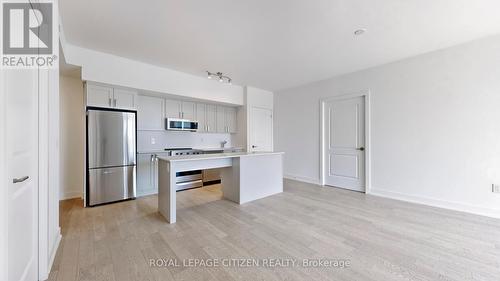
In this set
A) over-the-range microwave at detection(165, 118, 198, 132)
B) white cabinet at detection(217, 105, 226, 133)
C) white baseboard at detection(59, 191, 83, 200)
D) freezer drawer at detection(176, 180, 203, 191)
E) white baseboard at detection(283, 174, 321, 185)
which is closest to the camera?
white baseboard at detection(59, 191, 83, 200)

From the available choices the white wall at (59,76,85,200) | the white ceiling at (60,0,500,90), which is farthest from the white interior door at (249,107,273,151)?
the white wall at (59,76,85,200)

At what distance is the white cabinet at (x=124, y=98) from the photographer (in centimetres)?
359

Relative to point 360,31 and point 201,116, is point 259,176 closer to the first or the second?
point 201,116

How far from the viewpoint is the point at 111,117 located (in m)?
3.48

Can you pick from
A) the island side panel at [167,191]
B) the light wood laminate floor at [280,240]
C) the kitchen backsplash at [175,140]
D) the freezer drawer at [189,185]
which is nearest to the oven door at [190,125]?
the kitchen backsplash at [175,140]

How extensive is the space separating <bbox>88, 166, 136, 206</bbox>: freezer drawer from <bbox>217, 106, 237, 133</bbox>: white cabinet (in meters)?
2.43

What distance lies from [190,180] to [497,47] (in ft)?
18.7

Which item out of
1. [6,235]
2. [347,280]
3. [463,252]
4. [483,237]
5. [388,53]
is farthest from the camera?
[388,53]

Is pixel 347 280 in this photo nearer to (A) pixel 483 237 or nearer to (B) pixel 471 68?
(A) pixel 483 237

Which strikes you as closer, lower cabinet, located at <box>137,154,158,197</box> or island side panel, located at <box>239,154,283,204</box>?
island side panel, located at <box>239,154,283,204</box>

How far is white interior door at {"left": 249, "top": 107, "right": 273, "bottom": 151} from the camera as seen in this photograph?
5.66 m

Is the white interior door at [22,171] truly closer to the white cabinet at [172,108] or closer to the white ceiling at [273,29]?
the white ceiling at [273,29]

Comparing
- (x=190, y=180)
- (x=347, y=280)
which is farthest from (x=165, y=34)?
(x=347, y=280)

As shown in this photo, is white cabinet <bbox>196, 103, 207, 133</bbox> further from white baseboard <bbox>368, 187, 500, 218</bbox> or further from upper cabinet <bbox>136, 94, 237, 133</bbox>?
white baseboard <bbox>368, 187, 500, 218</bbox>
